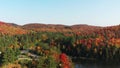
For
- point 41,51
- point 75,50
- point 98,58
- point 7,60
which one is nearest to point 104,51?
point 98,58

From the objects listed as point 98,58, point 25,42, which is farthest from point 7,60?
point 25,42

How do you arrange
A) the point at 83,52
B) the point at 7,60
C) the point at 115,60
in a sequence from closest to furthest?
the point at 7,60, the point at 115,60, the point at 83,52

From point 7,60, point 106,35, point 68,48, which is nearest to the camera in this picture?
point 7,60

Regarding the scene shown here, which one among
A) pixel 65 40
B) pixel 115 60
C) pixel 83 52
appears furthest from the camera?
pixel 65 40

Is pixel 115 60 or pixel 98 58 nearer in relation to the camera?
pixel 115 60

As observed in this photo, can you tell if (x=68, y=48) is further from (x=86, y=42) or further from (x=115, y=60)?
(x=115, y=60)

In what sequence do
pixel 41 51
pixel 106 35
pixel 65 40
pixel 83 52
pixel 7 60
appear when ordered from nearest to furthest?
pixel 7 60 → pixel 41 51 → pixel 83 52 → pixel 65 40 → pixel 106 35

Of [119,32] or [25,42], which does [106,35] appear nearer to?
[119,32]

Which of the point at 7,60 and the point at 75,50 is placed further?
the point at 75,50
